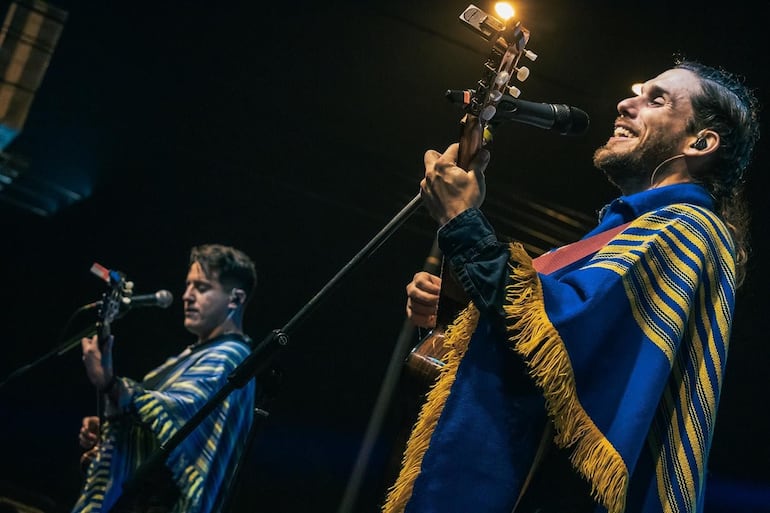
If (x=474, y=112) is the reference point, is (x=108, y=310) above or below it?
below

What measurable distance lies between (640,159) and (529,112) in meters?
0.39

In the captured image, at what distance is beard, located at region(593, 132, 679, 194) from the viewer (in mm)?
2000

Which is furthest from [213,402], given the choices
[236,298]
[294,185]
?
[294,185]

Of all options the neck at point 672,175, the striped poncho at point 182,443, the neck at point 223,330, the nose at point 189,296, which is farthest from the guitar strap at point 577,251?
the nose at point 189,296

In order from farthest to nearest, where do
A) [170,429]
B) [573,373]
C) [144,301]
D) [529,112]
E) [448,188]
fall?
1. [144,301]
2. [170,429]
3. [529,112]
4. [448,188]
5. [573,373]

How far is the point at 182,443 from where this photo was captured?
346cm

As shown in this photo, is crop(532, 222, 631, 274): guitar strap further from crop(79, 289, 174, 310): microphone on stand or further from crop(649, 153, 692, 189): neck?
crop(79, 289, 174, 310): microphone on stand

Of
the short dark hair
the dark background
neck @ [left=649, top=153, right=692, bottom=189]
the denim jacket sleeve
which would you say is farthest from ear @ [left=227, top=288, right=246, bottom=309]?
the denim jacket sleeve

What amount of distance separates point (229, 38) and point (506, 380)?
3857mm

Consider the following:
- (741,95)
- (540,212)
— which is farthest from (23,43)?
(741,95)

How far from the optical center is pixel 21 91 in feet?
17.5

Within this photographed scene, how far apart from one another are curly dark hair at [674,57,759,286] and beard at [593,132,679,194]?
9 centimetres

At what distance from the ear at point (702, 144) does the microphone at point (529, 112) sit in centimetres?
38

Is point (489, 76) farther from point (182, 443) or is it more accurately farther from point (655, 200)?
point (182, 443)
